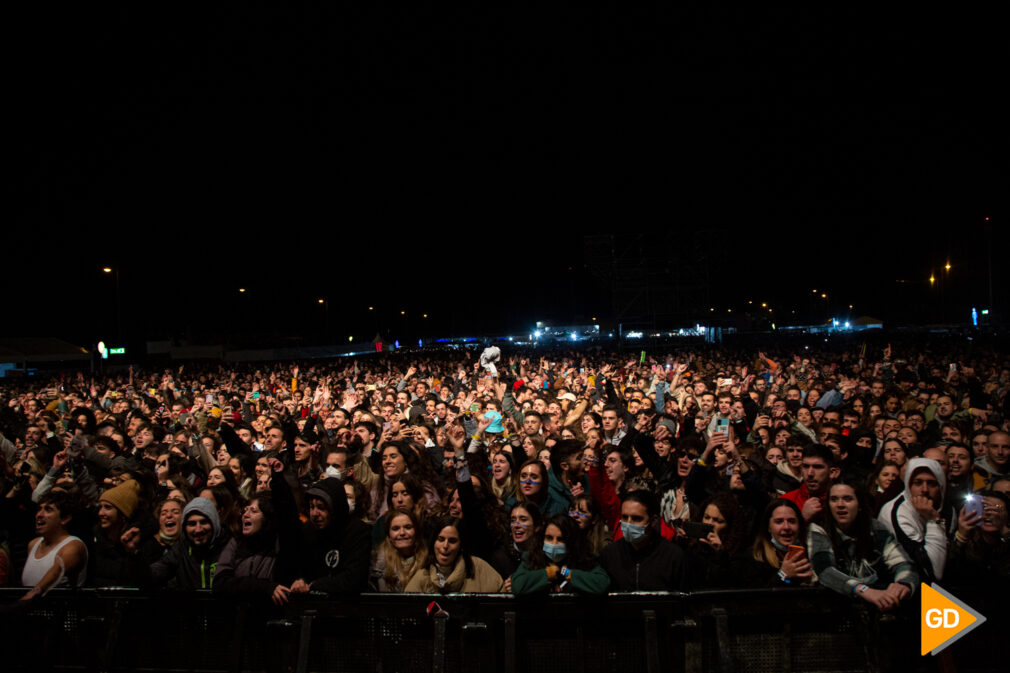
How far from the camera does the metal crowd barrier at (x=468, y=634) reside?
319 centimetres

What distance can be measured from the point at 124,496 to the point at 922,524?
5.30 m

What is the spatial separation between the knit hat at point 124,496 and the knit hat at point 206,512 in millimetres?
985

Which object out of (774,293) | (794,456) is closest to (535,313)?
(774,293)

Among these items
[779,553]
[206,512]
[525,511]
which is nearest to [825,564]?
[779,553]

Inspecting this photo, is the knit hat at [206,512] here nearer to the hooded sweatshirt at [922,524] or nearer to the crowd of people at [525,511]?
the crowd of people at [525,511]

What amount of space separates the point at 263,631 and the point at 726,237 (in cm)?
2972

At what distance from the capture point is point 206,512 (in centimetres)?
412

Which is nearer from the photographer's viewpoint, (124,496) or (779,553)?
(779,553)

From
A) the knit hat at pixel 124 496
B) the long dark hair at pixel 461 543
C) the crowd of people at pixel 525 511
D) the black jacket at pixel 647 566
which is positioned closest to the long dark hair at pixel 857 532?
the crowd of people at pixel 525 511

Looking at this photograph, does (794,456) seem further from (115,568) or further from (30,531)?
(30,531)

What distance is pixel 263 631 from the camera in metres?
3.46

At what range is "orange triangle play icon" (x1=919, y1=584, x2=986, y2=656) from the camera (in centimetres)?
310

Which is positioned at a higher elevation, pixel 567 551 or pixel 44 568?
pixel 567 551

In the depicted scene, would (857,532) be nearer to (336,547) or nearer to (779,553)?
(779,553)
